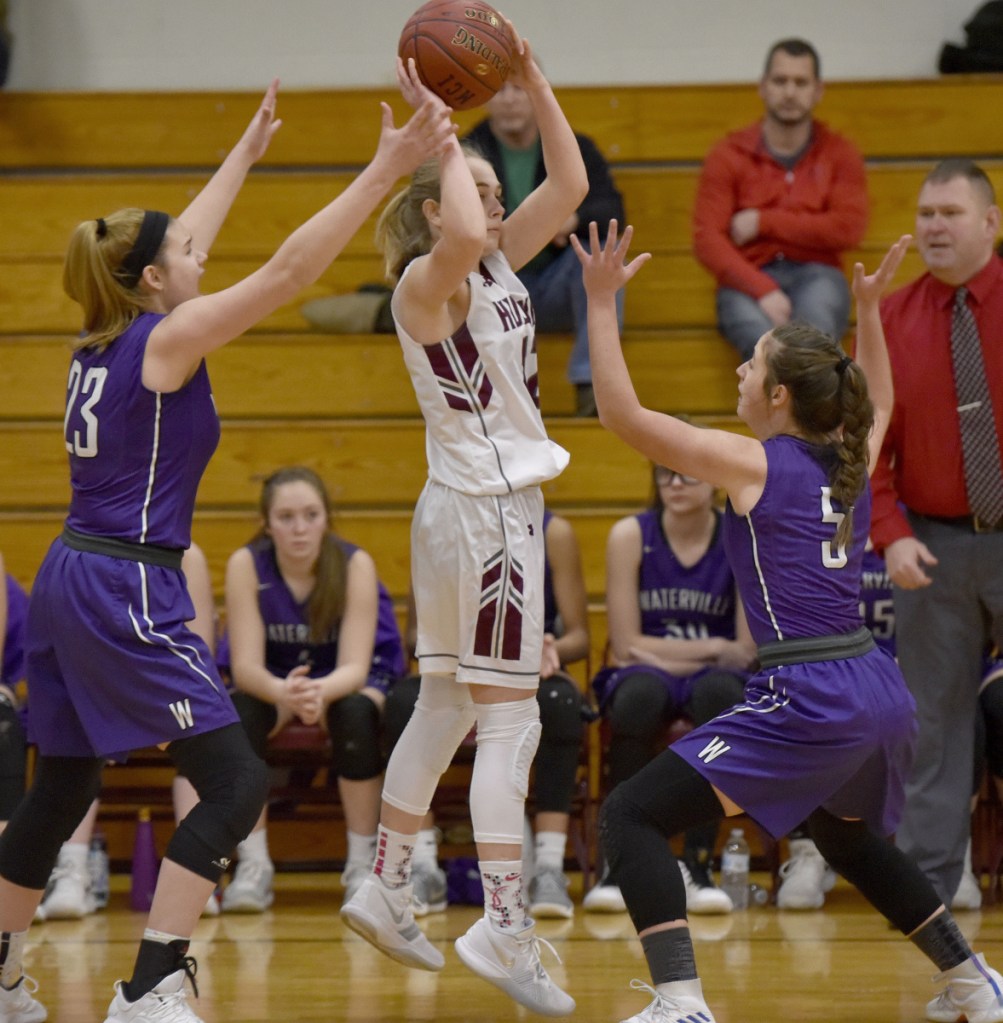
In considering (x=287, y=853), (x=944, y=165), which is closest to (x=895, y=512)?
(x=944, y=165)

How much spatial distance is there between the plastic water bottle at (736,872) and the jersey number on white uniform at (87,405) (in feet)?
8.97

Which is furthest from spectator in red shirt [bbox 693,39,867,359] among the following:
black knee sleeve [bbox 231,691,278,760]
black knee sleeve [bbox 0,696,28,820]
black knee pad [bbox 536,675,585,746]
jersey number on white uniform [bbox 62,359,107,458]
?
jersey number on white uniform [bbox 62,359,107,458]

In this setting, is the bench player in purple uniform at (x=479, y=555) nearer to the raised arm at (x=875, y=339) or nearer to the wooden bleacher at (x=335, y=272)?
the raised arm at (x=875, y=339)

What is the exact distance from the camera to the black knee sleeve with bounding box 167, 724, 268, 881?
10.9 feet

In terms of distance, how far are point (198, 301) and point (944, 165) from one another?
253 cm

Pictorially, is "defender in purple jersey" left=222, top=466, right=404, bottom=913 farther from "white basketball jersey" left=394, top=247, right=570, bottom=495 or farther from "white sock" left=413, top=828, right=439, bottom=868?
"white basketball jersey" left=394, top=247, right=570, bottom=495

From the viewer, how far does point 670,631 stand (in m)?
5.58

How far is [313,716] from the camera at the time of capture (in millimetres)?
5262

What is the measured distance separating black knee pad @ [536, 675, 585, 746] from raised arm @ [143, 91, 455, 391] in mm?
2210

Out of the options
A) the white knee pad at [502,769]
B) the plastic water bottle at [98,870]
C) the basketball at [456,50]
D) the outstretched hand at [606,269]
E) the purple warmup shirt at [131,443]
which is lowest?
the plastic water bottle at [98,870]

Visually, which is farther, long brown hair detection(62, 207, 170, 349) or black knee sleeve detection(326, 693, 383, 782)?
black knee sleeve detection(326, 693, 383, 782)

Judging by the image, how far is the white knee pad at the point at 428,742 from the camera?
3.88 metres

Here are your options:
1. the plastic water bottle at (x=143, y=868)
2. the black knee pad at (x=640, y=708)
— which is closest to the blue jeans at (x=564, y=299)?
the black knee pad at (x=640, y=708)

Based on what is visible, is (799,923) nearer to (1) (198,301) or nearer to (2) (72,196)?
(1) (198,301)
